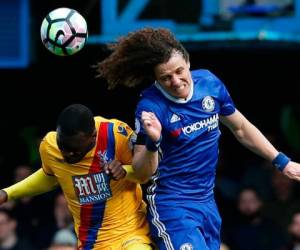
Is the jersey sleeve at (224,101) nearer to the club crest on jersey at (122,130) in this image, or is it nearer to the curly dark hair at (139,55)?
the curly dark hair at (139,55)

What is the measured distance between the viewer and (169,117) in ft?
25.3

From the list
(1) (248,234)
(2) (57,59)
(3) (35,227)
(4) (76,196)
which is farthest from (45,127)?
(4) (76,196)

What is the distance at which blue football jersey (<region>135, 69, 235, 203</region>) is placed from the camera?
304 inches

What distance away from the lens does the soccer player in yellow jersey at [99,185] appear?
7.82 metres

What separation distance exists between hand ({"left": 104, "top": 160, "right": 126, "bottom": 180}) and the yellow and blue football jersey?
0.21m

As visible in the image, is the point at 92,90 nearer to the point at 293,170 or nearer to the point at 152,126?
the point at 293,170

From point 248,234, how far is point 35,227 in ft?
7.52

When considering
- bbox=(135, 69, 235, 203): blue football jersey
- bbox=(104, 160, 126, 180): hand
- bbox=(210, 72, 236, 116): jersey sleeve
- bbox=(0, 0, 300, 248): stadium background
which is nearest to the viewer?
bbox=(104, 160, 126, 180): hand

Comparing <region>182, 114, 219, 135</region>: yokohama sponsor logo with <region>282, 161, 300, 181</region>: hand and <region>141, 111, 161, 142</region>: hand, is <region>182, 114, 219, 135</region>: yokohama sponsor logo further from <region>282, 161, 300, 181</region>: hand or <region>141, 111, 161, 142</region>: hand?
<region>282, 161, 300, 181</region>: hand

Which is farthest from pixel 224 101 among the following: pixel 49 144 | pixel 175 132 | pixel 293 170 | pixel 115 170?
pixel 49 144

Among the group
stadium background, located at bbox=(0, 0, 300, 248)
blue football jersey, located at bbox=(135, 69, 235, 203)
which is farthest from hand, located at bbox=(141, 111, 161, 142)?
stadium background, located at bbox=(0, 0, 300, 248)

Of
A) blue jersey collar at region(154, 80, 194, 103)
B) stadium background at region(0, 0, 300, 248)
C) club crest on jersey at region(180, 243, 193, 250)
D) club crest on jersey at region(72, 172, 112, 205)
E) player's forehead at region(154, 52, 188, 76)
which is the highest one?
player's forehead at region(154, 52, 188, 76)

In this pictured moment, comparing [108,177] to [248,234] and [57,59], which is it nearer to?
[248,234]

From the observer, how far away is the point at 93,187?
791 centimetres
